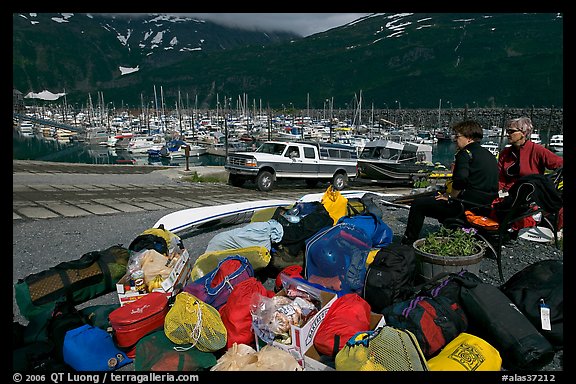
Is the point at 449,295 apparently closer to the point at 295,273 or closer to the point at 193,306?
the point at 295,273

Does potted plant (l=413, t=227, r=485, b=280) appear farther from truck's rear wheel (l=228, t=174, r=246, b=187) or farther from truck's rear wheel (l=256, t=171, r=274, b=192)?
truck's rear wheel (l=228, t=174, r=246, b=187)

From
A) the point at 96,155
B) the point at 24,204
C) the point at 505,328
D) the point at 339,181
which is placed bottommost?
the point at 339,181

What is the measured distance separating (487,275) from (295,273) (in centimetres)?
231

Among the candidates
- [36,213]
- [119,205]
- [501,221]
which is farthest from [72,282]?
[119,205]

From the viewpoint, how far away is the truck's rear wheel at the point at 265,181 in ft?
51.5

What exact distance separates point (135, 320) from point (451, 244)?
3.22m

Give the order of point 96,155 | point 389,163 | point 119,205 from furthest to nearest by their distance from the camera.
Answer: point 96,155 < point 389,163 < point 119,205

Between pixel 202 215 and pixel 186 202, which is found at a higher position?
pixel 202 215

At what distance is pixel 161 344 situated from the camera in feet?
11.1

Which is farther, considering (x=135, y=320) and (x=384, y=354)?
(x=135, y=320)

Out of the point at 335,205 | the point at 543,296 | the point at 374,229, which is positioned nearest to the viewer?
the point at 543,296

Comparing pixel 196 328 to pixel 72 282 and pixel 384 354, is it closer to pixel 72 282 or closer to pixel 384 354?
pixel 384 354

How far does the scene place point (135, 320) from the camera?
11.6ft

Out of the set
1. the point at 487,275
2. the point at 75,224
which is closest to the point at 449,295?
the point at 487,275
